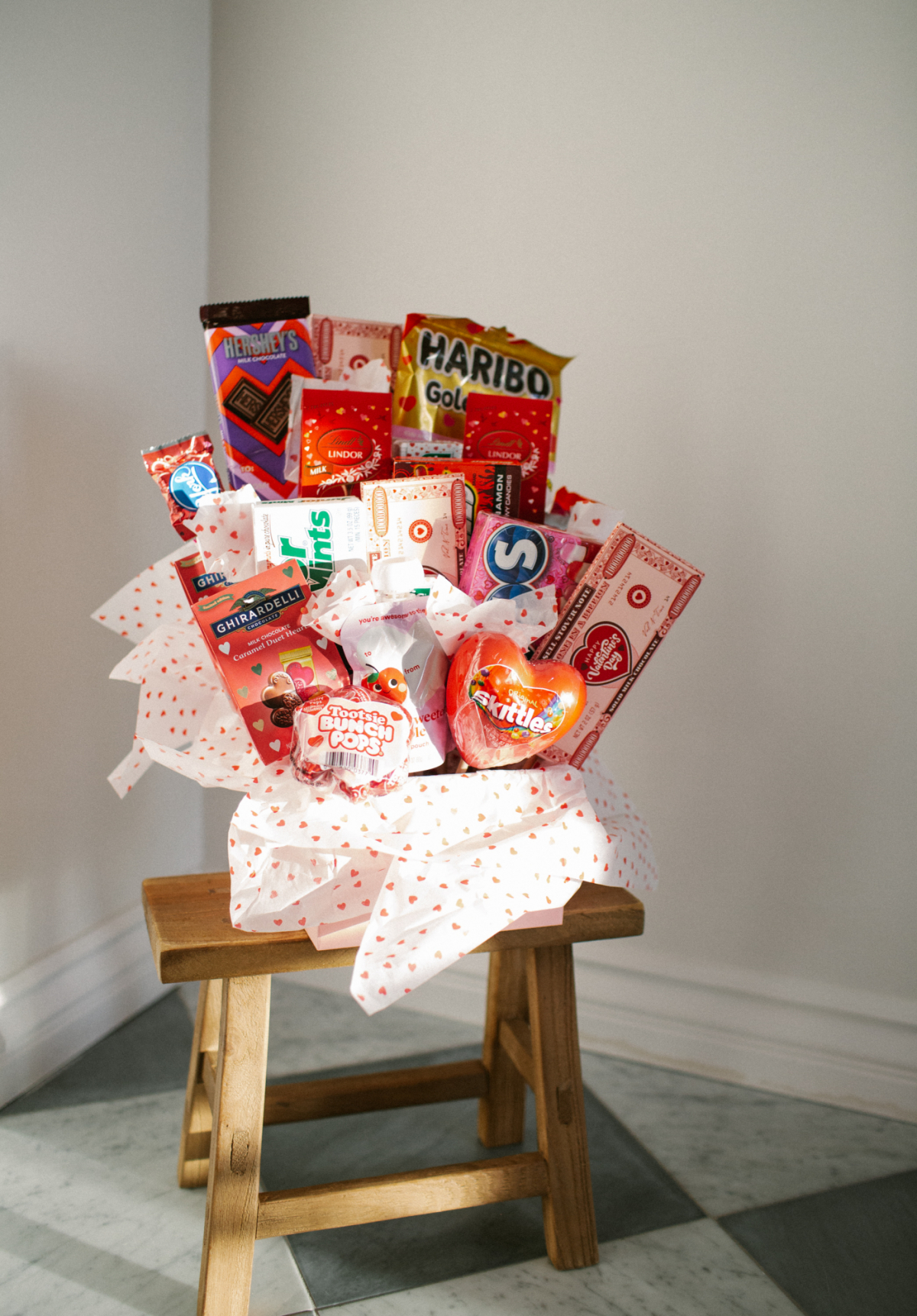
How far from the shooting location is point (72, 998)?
58.6 inches

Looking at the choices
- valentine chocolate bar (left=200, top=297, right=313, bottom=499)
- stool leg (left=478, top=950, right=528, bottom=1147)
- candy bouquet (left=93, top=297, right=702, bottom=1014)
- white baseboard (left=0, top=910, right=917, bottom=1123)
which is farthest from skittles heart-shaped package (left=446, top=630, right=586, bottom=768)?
white baseboard (left=0, top=910, right=917, bottom=1123)

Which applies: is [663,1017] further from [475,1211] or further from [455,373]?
[455,373]

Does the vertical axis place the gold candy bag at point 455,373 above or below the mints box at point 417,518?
above

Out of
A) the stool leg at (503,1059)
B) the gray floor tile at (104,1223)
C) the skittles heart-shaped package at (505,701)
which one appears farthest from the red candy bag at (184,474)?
the gray floor tile at (104,1223)

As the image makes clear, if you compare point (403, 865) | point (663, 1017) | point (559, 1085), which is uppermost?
point (403, 865)

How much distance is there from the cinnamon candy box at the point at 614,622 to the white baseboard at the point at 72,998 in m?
0.95

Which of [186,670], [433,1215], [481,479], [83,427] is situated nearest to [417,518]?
[481,479]

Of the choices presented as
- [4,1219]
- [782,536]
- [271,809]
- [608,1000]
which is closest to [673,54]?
[782,536]

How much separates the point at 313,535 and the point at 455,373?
1.02ft

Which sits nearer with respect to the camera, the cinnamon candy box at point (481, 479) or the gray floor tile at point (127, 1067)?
the cinnamon candy box at point (481, 479)

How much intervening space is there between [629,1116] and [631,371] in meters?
1.19

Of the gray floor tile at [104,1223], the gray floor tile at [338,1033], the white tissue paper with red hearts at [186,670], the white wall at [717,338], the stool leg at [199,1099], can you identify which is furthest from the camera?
the gray floor tile at [338,1033]

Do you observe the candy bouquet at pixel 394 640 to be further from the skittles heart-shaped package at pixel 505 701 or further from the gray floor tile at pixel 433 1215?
the gray floor tile at pixel 433 1215

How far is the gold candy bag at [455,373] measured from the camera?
42.6 inches
